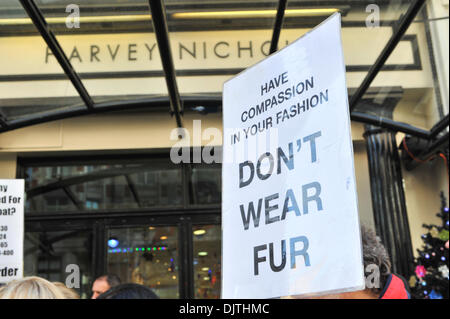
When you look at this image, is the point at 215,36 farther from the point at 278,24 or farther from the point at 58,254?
the point at 58,254

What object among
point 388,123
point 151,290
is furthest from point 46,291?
point 388,123

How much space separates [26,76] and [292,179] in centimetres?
357

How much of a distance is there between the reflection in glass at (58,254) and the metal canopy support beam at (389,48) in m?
3.46

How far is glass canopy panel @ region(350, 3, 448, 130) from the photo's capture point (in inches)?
204

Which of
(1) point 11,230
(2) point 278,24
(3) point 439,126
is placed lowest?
(1) point 11,230

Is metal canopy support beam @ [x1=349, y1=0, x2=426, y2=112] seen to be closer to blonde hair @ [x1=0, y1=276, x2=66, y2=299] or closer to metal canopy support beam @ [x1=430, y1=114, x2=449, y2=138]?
metal canopy support beam @ [x1=430, y1=114, x2=449, y2=138]

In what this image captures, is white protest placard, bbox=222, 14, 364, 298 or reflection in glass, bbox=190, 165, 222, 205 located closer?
white protest placard, bbox=222, 14, 364, 298

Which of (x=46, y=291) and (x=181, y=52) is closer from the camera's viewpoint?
(x=46, y=291)

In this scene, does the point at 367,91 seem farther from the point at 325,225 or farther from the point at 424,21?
the point at 325,225

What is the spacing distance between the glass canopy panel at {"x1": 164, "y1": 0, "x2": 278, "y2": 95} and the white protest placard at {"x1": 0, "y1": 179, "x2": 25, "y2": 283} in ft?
5.65

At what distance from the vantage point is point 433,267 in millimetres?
5785

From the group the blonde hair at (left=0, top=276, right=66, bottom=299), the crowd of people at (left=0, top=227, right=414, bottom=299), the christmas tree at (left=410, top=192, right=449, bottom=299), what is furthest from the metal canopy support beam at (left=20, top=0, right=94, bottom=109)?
the christmas tree at (left=410, top=192, right=449, bottom=299)

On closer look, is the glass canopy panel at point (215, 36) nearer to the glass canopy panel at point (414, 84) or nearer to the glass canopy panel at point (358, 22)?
the glass canopy panel at point (358, 22)
